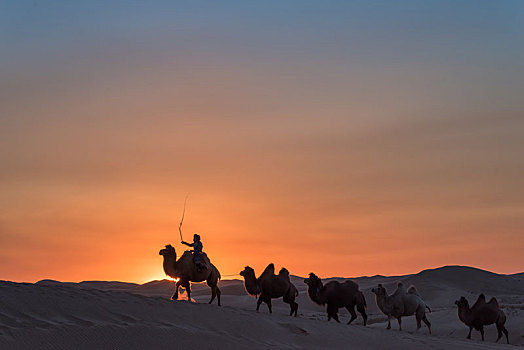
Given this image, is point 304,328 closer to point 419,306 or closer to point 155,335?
point 155,335

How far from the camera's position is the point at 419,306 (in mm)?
26141

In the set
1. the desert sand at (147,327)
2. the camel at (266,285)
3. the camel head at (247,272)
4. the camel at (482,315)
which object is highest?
the camel head at (247,272)

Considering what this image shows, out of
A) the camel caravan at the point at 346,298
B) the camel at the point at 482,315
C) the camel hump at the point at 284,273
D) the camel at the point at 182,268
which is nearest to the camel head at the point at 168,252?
the camel at the point at 182,268

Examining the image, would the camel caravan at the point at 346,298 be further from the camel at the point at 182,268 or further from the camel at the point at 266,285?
the camel at the point at 182,268

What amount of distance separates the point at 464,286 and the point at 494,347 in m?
48.5

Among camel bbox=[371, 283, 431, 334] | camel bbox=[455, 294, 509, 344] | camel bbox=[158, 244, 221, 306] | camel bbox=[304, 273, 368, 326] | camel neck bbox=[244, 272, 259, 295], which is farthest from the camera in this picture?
camel bbox=[455, 294, 509, 344]

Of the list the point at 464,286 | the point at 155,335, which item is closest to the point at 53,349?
the point at 155,335

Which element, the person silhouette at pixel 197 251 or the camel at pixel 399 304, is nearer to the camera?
the person silhouette at pixel 197 251

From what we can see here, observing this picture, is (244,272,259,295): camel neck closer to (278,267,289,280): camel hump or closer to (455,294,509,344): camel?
(278,267,289,280): camel hump

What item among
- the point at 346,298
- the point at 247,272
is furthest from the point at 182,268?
the point at 346,298

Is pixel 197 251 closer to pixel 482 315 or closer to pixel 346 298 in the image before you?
pixel 346 298

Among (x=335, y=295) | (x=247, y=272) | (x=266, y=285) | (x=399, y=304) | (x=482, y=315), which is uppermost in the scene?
(x=247, y=272)

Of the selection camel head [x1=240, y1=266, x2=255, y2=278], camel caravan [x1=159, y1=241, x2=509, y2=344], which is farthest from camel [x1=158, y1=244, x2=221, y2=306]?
camel head [x1=240, y1=266, x2=255, y2=278]

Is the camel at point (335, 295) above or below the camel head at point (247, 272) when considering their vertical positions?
below
